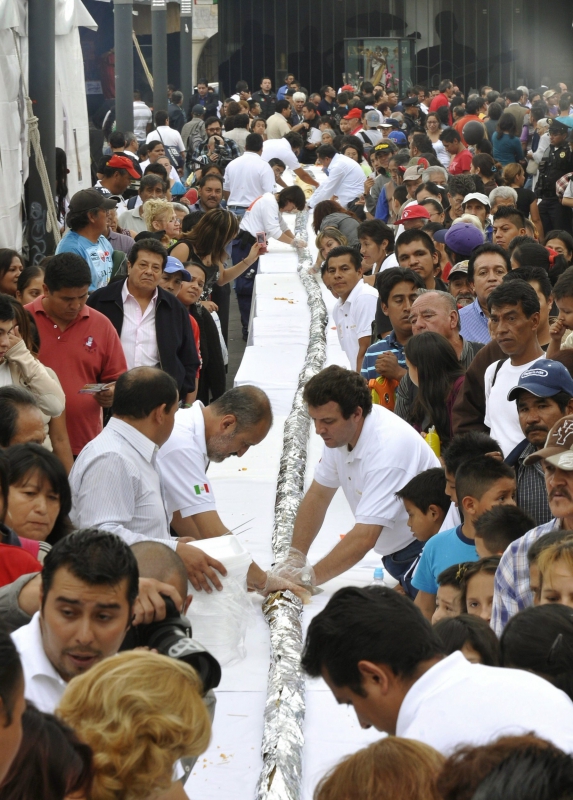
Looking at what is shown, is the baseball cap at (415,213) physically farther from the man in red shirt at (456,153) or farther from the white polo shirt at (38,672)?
the white polo shirt at (38,672)

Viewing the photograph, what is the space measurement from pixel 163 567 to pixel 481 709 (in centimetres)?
118

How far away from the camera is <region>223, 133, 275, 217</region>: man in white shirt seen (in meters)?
13.7

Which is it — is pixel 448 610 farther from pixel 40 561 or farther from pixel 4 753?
pixel 4 753

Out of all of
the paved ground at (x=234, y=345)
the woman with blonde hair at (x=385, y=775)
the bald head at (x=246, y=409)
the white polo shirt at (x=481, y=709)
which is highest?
the woman with blonde hair at (x=385, y=775)

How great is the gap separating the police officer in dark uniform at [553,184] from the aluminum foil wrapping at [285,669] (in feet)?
18.2

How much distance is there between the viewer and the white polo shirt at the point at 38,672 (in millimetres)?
2562

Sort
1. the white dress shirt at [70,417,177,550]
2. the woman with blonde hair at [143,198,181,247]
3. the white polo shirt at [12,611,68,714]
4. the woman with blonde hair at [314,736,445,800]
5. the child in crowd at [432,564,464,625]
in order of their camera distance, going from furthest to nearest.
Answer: the woman with blonde hair at [143,198,181,247]
the white dress shirt at [70,417,177,550]
the child in crowd at [432,564,464,625]
the white polo shirt at [12,611,68,714]
the woman with blonde hair at [314,736,445,800]

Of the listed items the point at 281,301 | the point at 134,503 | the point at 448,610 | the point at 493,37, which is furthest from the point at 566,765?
the point at 493,37

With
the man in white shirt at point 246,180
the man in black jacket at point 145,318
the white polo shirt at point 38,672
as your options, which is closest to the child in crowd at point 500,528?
the white polo shirt at point 38,672

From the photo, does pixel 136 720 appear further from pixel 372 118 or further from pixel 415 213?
pixel 372 118

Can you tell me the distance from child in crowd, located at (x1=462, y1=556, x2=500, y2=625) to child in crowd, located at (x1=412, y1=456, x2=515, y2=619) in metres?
0.38

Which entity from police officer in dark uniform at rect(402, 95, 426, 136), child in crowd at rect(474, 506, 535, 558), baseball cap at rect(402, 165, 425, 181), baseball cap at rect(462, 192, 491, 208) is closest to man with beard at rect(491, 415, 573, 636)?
child in crowd at rect(474, 506, 535, 558)

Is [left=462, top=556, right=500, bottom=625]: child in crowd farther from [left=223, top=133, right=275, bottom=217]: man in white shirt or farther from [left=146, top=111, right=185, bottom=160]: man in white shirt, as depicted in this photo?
[left=146, top=111, right=185, bottom=160]: man in white shirt

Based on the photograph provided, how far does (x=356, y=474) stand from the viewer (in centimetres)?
481
